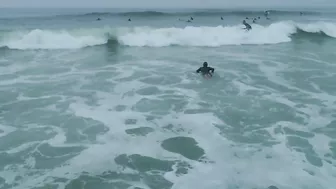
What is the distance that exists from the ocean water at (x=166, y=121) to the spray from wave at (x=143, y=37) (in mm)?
4122

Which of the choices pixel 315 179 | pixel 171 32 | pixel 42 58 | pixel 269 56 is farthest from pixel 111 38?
pixel 315 179

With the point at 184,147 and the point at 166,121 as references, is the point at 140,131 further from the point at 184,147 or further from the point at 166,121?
the point at 184,147

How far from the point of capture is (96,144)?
8438 millimetres

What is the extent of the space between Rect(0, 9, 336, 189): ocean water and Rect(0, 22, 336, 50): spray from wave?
4122 mm

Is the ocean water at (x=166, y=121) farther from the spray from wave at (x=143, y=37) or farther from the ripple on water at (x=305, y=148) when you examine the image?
the spray from wave at (x=143, y=37)

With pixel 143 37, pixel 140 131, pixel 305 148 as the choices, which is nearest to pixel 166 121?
pixel 140 131

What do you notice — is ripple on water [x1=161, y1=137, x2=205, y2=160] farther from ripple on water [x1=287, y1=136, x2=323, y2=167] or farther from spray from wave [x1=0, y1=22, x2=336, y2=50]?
spray from wave [x1=0, y1=22, x2=336, y2=50]

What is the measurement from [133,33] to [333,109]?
19.1 meters

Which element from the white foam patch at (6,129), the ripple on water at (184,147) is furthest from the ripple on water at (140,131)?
the white foam patch at (6,129)

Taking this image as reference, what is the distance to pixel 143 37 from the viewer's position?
2589cm

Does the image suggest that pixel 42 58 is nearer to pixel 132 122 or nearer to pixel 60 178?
pixel 132 122

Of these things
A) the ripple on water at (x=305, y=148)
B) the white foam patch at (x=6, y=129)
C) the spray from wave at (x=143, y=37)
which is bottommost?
the ripple on water at (x=305, y=148)

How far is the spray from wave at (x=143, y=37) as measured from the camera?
80.2ft

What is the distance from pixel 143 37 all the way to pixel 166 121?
16900mm
